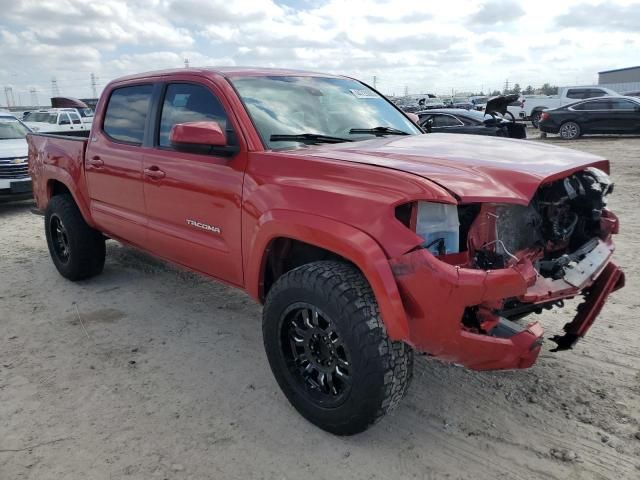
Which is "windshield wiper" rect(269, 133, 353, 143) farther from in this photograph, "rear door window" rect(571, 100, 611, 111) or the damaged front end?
"rear door window" rect(571, 100, 611, 111)

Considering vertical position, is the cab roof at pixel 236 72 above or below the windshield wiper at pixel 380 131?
above

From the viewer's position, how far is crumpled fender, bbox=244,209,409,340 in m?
2.33

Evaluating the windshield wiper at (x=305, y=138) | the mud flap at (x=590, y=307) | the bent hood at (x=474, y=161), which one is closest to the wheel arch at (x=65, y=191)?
the windshield wiper at (x=305, y=138)

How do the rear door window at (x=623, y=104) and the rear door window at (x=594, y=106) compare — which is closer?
the rear door window at (x=623, y=104)

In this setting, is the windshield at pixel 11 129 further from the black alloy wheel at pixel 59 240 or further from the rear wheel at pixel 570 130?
the rear wheel at pixel 570 130

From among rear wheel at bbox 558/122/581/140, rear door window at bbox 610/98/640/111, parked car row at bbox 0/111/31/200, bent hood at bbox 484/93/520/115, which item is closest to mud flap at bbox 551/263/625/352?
bent hood at bbox 484/93/520/115

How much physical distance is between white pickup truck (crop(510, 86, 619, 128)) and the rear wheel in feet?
9.91

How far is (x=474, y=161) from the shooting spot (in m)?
2.69

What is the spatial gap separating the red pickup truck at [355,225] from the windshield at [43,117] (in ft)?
61.1

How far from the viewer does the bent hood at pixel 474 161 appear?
2.38 m

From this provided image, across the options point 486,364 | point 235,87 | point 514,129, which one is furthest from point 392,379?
point 514,129

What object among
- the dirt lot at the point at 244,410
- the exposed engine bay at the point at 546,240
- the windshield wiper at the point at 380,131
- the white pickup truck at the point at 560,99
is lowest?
the dirt lot at the point at 244,410

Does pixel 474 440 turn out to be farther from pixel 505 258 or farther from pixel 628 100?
pixel 628 100

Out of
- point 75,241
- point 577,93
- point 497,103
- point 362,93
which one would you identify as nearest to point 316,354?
point 362,93
